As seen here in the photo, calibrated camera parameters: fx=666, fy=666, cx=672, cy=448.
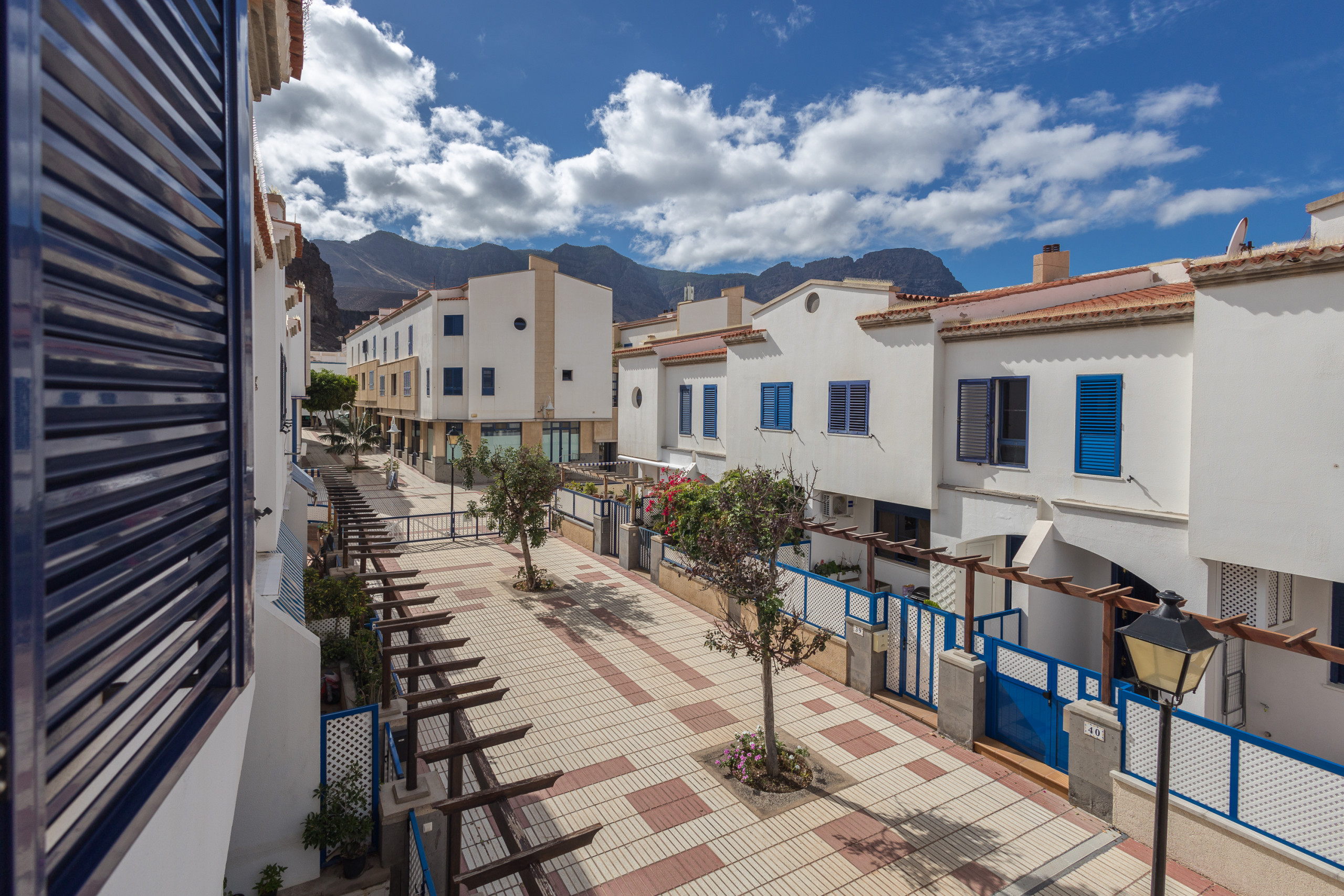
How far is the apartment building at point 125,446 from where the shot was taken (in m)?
1.22

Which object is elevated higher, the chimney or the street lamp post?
the chimney

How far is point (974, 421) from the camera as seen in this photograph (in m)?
14.3

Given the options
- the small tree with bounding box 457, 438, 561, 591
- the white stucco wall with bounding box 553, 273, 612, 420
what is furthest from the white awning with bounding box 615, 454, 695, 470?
the white stucco wall with bounding box 553, 273, 612, 420

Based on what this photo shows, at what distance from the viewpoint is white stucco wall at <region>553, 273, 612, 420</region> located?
38.8m

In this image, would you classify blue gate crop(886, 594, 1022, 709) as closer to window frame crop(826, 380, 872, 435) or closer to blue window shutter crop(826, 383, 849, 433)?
window frame crop(826, 380, 872, 435)

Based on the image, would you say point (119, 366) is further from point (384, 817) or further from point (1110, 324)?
point (1110, 324)

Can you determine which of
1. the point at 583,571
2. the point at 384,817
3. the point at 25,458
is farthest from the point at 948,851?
the point at 583,571

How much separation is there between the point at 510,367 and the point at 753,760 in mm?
31132

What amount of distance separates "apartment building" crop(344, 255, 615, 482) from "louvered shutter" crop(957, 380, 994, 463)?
87.6 ft

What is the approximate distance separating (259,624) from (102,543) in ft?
19.8

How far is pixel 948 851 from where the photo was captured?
25.1 ft

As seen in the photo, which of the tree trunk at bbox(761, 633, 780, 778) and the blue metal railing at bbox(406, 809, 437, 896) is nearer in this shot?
the blue metal railing at bbox(406, 809, 437, 896)

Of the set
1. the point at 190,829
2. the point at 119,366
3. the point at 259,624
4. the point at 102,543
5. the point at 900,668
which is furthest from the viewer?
the point at 900,668

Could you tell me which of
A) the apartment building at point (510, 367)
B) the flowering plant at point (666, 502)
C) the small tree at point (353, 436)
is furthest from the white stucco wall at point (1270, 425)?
the small tree at point (353, 436)
